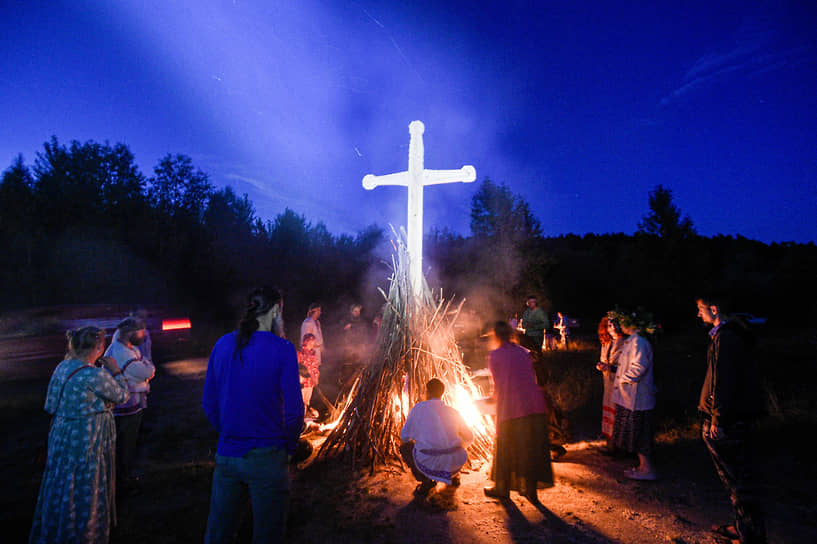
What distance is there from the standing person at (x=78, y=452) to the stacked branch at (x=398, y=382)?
212 cm

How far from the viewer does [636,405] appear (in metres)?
4.27

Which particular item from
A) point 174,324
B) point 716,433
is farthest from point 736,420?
point 174,324

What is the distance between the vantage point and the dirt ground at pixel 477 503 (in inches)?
119

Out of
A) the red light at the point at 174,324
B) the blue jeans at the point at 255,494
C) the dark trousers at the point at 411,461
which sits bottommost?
the dark trousers at the point at 411,461

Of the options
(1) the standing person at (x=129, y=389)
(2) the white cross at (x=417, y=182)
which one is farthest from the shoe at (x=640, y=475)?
(1) the standing person at (x=129, y=389)

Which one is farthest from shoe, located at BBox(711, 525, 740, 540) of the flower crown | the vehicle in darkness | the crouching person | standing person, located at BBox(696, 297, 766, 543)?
the vehicle in darkness

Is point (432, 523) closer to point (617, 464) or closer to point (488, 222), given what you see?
point (617, 464)

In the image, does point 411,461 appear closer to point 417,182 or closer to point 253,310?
point 253,310

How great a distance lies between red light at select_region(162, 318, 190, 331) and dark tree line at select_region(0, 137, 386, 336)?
4.39 m

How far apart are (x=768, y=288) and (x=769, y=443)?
3679 cm

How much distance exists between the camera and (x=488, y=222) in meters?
21.5

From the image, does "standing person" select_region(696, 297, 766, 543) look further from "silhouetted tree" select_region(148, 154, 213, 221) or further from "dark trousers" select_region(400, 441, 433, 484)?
"silhouetted tree" select_region(148, 154, 213, 221)

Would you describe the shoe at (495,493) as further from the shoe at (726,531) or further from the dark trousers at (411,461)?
the shoe at (726,531)

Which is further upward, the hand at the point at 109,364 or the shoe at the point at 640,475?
the hand at the point at 109,364
